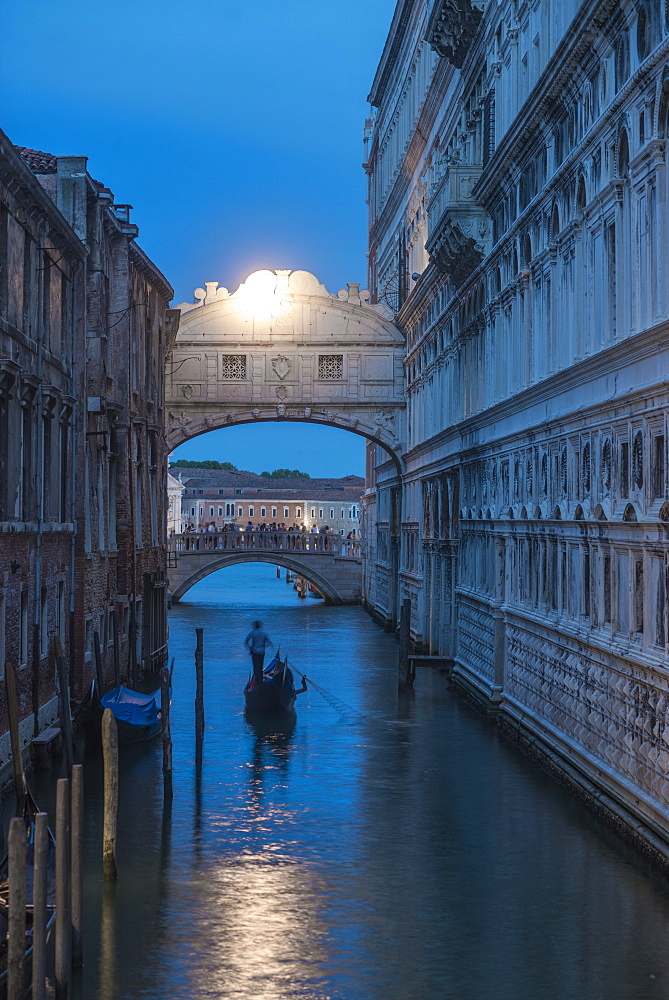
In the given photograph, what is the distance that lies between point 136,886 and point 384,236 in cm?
3230

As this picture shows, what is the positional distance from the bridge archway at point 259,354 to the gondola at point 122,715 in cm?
1471

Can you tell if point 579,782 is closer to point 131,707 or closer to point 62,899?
point 131,707

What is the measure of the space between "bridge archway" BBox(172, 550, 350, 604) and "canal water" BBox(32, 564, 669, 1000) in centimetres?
2898

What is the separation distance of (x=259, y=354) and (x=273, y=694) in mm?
12956

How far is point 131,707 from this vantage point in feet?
63.5

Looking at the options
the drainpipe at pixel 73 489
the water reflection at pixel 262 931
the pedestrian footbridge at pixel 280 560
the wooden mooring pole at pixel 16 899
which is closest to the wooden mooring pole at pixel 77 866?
the water reflection at pixel 262 931

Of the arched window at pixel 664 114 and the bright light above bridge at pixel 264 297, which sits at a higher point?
the bright light above bridge at pixel 264 297

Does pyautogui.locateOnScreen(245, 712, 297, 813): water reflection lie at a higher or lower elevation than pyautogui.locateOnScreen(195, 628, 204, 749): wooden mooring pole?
lower

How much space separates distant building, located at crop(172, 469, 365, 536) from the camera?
411 feet

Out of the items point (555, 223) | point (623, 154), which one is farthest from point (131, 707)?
point (623, 154)

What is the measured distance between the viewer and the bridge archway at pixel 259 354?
33.7 meters

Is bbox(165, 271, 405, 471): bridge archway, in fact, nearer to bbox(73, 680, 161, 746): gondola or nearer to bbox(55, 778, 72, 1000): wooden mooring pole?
bbox(73, 680, 161, 746): gondola

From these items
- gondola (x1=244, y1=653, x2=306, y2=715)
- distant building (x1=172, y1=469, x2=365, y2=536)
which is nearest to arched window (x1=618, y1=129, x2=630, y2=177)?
gondola (x1=244, y1=653, x2=306, y2=715)

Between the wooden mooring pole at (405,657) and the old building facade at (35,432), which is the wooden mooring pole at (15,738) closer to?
the old building facade at (35,432)
